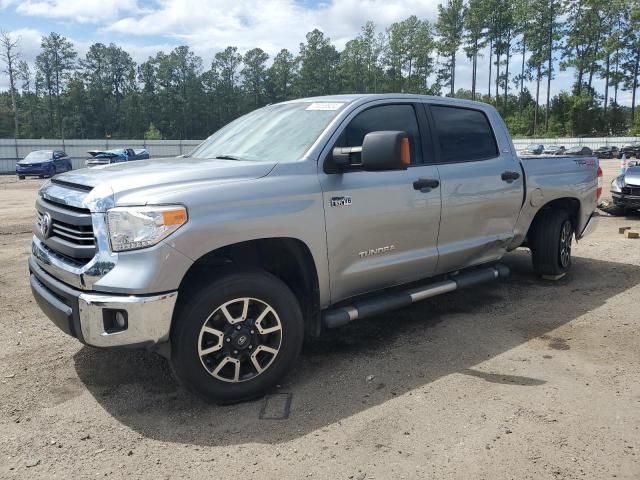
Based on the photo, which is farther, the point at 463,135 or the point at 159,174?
the point at 463,135

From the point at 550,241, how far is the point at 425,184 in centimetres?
238

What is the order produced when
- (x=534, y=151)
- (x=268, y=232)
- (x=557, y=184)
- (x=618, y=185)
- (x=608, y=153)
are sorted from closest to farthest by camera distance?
(x=268, y=232), (x=557, y=184), (x=618, y=185), (x=534, y=151), (x=608, y=153)

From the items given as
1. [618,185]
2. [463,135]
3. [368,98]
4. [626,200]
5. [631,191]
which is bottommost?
[626,200]

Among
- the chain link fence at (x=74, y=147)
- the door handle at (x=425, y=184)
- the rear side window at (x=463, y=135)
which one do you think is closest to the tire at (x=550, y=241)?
the rear side window at (x=463, y=135)

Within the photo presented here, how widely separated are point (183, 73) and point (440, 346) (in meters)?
94.9

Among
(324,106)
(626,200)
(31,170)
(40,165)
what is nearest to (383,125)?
(324,106)

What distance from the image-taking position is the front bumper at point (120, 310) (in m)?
2.94

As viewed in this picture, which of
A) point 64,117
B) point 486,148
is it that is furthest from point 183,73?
point 486,148

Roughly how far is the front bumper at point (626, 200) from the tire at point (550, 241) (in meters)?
5.56

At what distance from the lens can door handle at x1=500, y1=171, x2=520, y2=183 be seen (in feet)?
16.7

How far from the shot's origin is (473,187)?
15.5 feet

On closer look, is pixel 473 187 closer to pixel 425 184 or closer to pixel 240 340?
pixel 425 184

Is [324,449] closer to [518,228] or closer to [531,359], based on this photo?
[531,359]

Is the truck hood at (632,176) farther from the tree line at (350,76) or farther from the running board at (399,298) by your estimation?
the tree line at (350,76)
